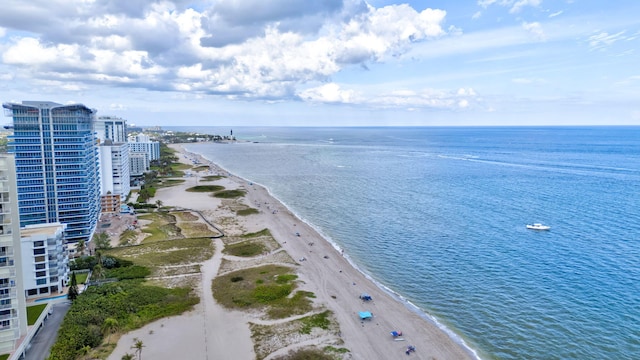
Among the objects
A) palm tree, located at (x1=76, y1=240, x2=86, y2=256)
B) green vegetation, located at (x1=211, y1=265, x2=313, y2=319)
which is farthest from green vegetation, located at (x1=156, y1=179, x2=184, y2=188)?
green vegetation, located at (x1=211, y1=265, x2=313, y2=319)

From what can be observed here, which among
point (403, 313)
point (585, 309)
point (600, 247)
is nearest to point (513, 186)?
point (600, 247)

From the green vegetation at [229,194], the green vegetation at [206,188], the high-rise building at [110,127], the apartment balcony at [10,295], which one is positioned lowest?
the green vegetation at [229,194]

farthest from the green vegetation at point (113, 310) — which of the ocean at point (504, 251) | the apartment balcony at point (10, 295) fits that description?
the ocean at point (504, 251)

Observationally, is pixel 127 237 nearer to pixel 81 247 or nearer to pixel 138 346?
pixel 81 247

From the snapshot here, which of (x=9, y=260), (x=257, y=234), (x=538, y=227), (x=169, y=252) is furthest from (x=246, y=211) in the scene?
(x=9, y=260)

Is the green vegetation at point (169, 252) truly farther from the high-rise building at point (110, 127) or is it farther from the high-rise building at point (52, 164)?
the high-rise building at point (110, 127)

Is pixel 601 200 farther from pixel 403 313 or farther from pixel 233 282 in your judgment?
pixel 233 282
